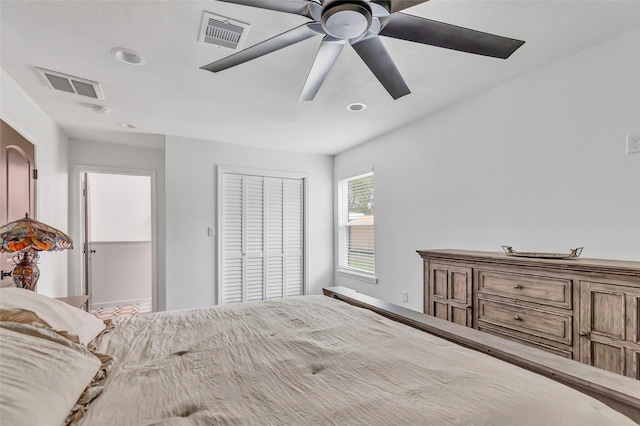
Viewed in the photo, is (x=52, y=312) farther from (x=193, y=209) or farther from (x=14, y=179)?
(x=193, y=209)

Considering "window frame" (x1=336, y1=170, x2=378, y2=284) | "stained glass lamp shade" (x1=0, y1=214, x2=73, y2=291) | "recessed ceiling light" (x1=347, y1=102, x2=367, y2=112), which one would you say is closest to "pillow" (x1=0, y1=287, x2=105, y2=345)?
"stained glass lamp shade" (x1=0, y1=214, x2=73, y2=291)

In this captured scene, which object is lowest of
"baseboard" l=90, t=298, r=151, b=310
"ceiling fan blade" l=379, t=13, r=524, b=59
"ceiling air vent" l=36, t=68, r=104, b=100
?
"baseboard" l=90, t=298, r=151, b=310

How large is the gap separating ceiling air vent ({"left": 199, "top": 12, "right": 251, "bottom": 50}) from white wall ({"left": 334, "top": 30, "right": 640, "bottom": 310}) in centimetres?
215

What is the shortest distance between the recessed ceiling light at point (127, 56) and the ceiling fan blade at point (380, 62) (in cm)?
155

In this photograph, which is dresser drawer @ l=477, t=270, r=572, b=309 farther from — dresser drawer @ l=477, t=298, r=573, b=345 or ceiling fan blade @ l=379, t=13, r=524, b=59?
ceiling fan blade @ l=379, t=13, r=524, b=59

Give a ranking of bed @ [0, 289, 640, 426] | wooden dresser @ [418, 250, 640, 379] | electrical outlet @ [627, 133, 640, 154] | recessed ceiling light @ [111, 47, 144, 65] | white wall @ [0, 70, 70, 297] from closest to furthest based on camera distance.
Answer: bed @ [0, 289, 640, 426], wooden dresser @ [418, 250, 640, 379], electrical outlet @ [627, 133, 640, 154], recessed ceiling light @ [111, 47, 144, 65], white wall @ [0, 70, 70, 297]

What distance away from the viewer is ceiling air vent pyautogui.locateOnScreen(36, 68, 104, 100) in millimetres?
2413

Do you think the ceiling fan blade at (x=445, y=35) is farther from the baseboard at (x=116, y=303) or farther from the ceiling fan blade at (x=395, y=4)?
the baseboard at (x=116, y=303)

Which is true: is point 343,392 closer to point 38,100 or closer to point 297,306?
point 297,306

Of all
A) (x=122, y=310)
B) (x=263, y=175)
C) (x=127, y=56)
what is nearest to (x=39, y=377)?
(x=127, y=56)

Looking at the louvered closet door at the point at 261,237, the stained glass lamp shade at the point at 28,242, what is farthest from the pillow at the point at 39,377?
the louvered closet door at the point at 261,237

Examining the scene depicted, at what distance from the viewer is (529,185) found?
252 cm

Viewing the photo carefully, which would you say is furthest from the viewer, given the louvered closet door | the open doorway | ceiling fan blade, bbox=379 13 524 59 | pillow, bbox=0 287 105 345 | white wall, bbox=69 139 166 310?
the open doorway

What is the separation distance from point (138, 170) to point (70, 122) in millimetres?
1135
